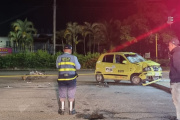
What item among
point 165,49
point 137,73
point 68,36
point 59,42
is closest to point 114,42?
point 165,49

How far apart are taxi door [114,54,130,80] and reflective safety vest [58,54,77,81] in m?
8.30

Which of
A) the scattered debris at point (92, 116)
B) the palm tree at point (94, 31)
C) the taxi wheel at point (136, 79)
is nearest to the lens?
the scattered debris at point (92, 116)

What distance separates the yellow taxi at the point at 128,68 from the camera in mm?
15297

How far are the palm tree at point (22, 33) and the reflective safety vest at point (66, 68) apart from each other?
4254 cm

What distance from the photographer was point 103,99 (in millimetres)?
10672

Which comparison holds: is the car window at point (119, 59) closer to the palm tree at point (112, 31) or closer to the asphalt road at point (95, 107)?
the asphalt road at point (95, 107)

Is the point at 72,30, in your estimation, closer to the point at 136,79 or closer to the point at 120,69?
the point at 120,69

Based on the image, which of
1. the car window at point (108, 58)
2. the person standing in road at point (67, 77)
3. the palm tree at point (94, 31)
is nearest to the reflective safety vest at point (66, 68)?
the person standing in road at point (67, 77)

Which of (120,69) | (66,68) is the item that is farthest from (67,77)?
(120,69)

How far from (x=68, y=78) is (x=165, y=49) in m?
36.9

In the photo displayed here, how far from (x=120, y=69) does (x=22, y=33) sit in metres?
36.1

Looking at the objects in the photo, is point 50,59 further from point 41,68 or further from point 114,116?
point 114,116

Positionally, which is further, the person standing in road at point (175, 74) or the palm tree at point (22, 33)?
the palm tree at point (22, 33)

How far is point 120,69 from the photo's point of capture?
52.5ft
